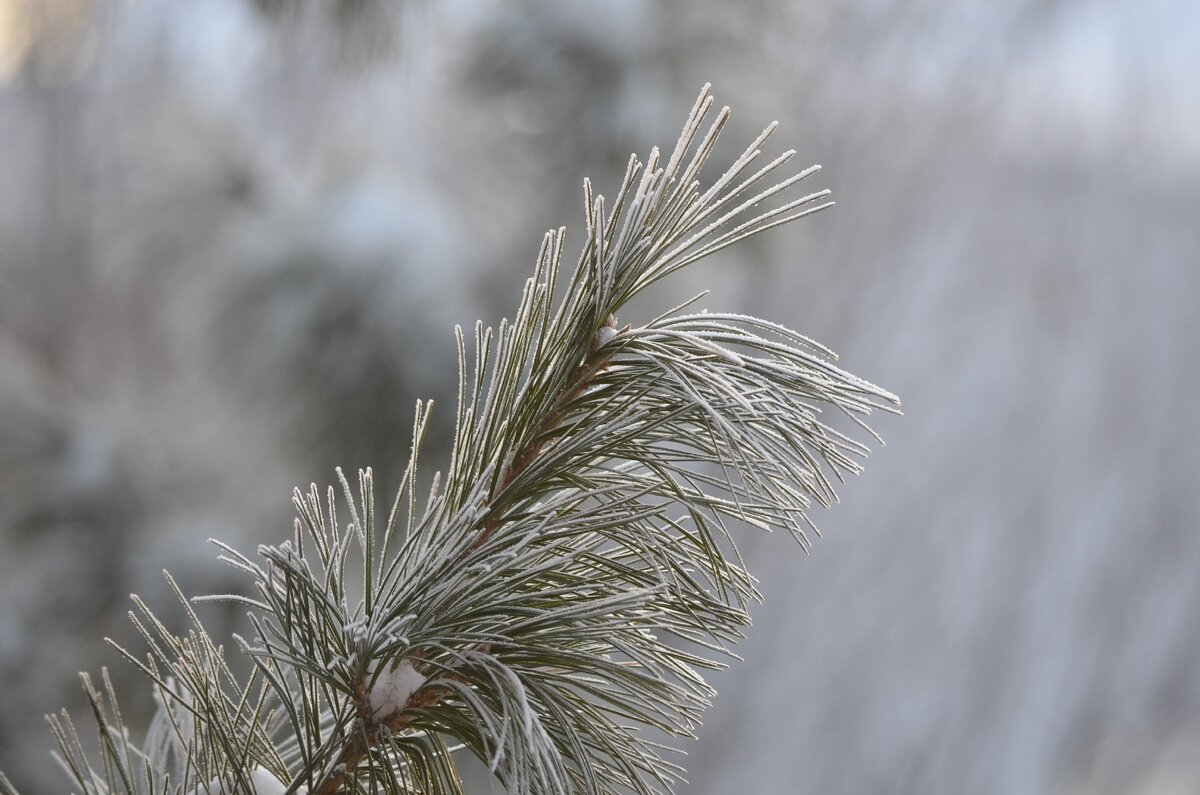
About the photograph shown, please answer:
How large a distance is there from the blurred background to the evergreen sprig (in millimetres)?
1081

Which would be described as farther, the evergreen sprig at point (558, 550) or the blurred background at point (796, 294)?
the blurred background at point (796, 294)

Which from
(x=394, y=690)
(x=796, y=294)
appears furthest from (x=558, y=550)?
(x=796, y=294)

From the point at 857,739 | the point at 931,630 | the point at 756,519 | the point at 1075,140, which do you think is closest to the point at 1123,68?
the point at 1075,140

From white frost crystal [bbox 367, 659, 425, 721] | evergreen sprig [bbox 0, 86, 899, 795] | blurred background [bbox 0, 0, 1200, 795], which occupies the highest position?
blurred background [bbox 0, 0, 1200, 795]

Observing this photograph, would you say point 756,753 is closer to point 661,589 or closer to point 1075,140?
point 1075,140

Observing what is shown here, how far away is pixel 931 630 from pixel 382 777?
8.76ft

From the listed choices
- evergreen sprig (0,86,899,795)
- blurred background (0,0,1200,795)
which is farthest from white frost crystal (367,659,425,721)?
blurred background (0,0,1200,795)

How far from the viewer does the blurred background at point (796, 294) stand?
4.94 feet

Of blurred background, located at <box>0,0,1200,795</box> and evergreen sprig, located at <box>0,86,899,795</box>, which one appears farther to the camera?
blurred background, located at <box>0,0,1200,795</box>

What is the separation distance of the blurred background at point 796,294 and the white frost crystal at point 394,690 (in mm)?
1094

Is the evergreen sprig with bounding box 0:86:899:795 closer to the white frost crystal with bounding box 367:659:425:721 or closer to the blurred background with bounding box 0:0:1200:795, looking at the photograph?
the white frost crystal with bounding box 367:659:425:721

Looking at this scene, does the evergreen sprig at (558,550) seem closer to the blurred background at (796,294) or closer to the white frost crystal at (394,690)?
the white frost crystal at (394,690)

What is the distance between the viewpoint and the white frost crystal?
12.0 inches

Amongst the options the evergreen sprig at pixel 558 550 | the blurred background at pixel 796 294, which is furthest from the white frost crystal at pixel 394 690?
the blurred background at pixel 796 294
